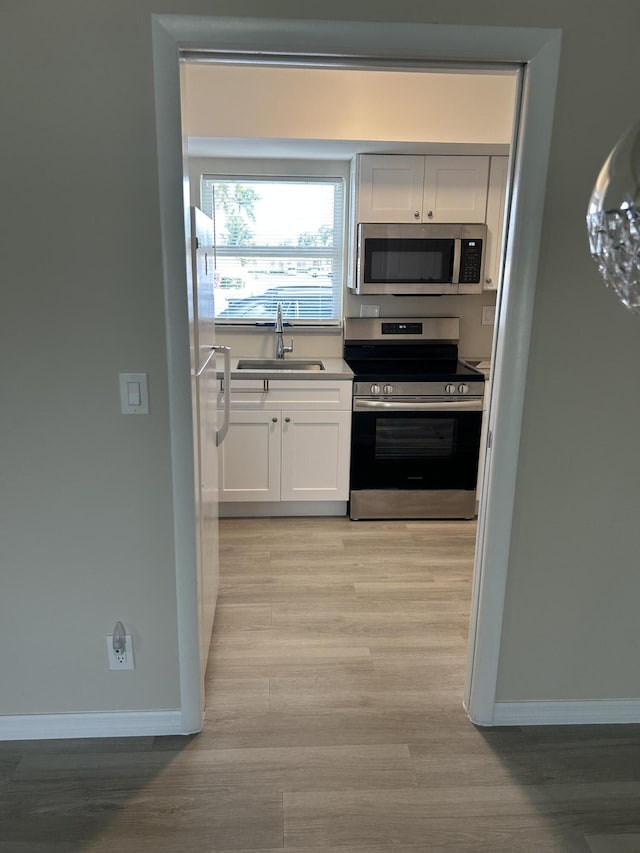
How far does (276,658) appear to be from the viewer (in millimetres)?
2508

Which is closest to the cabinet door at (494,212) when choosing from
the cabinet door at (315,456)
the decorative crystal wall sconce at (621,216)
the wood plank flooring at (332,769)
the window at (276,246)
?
the window at (276,246)

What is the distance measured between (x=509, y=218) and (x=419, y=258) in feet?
6.42

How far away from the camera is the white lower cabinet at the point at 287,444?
11.9ft

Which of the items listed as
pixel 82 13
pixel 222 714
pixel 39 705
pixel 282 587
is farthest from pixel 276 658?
pixel 82 13

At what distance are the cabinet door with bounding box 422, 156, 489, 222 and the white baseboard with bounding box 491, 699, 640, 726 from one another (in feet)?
8.76

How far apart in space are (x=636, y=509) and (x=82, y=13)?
6.96 feet

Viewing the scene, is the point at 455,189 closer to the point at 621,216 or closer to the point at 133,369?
the point at 133,369

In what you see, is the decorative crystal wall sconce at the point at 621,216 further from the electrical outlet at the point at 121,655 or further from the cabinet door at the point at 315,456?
the cabinet door at the point at 315,456

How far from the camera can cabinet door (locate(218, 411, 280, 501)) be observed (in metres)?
3.64

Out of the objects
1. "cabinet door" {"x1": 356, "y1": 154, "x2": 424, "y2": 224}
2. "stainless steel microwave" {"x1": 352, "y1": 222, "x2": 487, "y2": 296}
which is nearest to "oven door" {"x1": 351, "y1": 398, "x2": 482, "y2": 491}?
"stainless steel microwave" {"x1": 352, "y1": 222, "x2": 487, "y2": 296}

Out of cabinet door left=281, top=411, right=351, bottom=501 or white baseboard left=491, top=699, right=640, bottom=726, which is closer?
white baseboard left=491, top=699, right=640, bottom=726

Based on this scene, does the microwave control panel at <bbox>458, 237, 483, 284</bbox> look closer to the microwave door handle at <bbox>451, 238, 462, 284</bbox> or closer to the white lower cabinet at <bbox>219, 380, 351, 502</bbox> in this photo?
the microwave door handle at <bbox>451, 238, 462, 284</bbox>

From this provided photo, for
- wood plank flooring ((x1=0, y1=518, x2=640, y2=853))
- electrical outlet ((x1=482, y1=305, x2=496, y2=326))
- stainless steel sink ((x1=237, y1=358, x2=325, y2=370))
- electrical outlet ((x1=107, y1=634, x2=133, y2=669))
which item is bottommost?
wood plank flooring ((x1=0, y1=518, x2=640, y2=853))

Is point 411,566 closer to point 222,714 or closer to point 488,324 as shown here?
point 222,714
